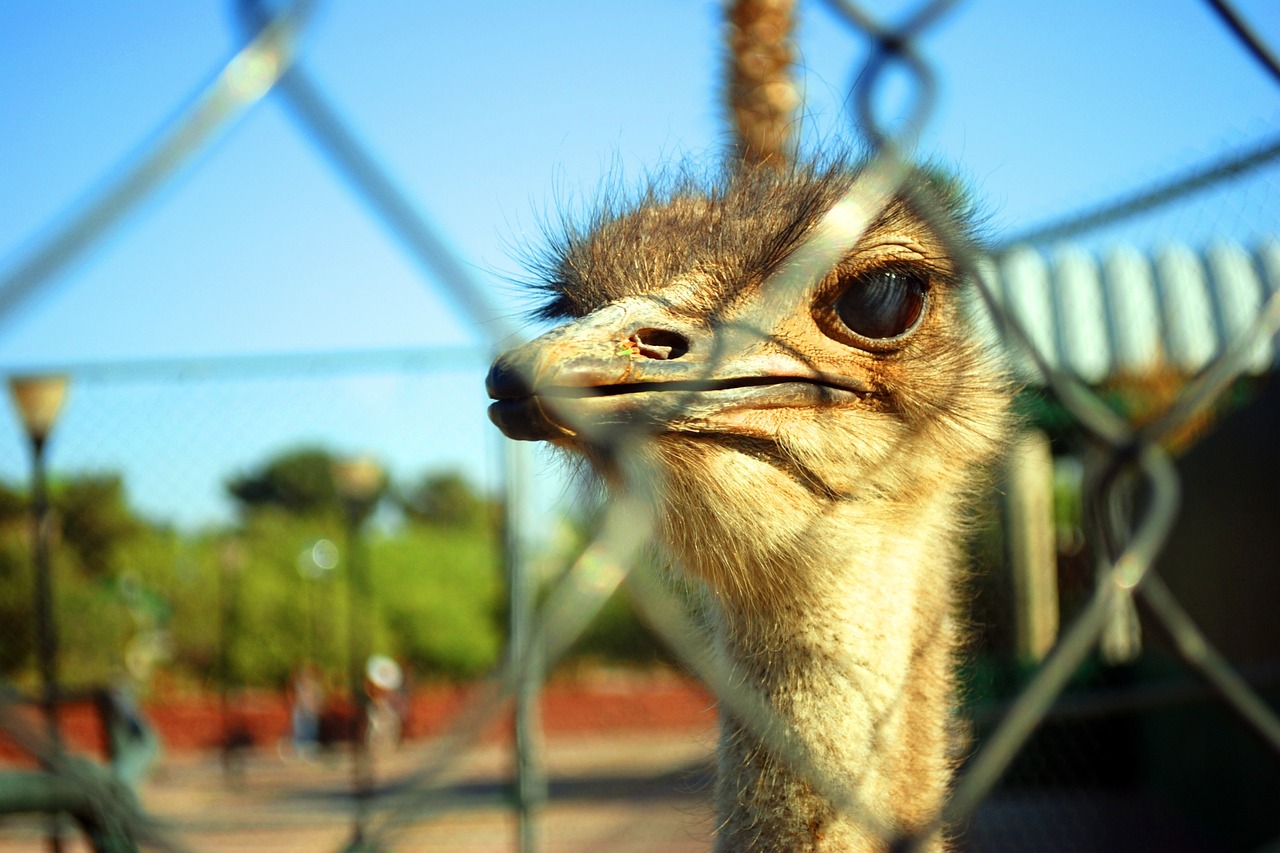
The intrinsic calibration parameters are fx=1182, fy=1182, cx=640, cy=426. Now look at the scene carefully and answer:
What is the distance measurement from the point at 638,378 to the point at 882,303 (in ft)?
1.88

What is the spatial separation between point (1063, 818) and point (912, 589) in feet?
15.5

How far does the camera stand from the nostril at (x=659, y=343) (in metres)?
1.53

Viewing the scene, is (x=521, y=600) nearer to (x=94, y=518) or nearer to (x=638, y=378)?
(x=638, y=378)

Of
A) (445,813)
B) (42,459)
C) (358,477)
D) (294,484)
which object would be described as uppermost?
(294,484)

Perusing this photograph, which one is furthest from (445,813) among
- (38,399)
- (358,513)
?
(38,399)

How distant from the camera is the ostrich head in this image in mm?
1551

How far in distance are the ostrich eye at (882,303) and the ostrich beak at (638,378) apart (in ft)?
0.34

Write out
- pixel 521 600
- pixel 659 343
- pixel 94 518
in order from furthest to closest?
1. pixel 94 518
2. pixel 521 600
3. pixel 659 343

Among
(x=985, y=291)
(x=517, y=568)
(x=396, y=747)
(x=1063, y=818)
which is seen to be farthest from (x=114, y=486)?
(x=985, y=291)

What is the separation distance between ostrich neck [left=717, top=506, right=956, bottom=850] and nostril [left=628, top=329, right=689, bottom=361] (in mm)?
457

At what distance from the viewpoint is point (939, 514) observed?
2.06m

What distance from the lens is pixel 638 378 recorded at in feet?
4.78

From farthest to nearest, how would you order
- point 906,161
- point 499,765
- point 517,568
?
point 499,765 < point 517,568 < point 906,161

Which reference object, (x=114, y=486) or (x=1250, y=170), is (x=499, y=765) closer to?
(x=114, y=486)
